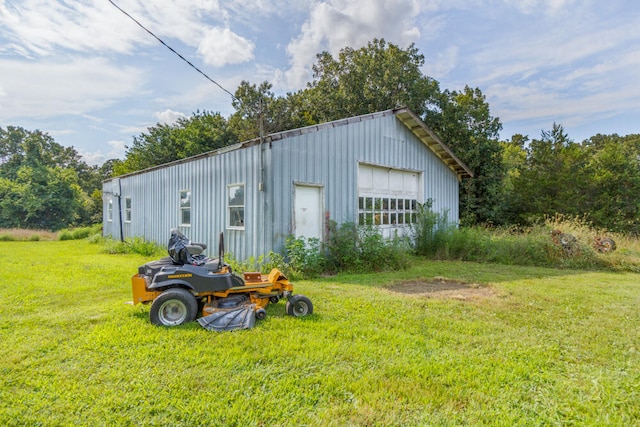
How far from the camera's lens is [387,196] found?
10.1m

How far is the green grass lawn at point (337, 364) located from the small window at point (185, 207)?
497 centimetres

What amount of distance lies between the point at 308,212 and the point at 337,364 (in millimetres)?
5196

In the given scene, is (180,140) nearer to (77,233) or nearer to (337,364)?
(77,233)

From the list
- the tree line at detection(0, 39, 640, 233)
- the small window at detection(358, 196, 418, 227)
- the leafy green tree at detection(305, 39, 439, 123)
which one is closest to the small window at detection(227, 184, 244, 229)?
the tree line at detection(0, 39, 640, 233)

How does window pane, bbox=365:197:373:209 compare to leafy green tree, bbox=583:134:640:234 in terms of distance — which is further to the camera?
leafy green tree, bbox=583:134:640:234

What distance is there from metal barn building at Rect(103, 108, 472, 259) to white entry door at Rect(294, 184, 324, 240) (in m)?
0.02

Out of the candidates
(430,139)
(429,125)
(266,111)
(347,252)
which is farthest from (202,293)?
(266,111)

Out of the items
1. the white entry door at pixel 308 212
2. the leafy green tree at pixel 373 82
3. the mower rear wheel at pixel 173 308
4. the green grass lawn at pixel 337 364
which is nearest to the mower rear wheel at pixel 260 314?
the green grass lawn at pixel 337 364

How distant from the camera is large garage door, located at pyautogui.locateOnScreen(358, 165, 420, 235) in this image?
30.6 feet

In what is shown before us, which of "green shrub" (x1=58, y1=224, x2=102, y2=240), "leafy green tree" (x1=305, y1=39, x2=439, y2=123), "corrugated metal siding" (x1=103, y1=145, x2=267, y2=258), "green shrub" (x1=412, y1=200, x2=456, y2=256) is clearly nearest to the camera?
"corrugated metal siding" (x1=103, y1=145, x2=267, y2=258)

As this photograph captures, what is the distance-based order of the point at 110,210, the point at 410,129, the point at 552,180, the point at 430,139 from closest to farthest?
the point at 410,129
the point at 430,139
the point at 552,180
the point at 110,210

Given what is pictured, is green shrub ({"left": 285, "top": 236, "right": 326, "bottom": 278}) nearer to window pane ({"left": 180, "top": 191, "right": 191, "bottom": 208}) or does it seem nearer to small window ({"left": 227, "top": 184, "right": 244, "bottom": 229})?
small window ({"left": 227, "top": 184, "right": 244, "bottom": 229})

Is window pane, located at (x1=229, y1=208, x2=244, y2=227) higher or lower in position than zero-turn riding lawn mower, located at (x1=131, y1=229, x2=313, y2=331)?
higher

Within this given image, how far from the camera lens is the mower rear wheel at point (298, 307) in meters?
4.02
